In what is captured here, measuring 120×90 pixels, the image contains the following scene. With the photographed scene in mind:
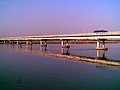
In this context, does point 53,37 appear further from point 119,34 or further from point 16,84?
point 16,84

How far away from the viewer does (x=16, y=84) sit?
25188mm

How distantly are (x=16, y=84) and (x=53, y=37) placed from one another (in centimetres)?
8124

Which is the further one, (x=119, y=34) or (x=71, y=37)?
(x=71, y=37)

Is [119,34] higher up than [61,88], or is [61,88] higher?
[119,34]

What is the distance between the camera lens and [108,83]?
27.5 metres

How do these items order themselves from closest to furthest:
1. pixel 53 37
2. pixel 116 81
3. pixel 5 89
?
pixel 5 89 < pixel 116 81 < pixel 53 37

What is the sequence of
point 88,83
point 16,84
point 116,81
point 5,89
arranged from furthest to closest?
point 116,81 < point 88,83 < point 16,84 < point 5,89

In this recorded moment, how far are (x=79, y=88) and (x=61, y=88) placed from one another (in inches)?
79.3

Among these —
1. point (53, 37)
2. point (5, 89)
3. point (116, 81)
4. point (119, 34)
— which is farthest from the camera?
point (53, 37)

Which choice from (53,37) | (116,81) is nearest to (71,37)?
(53,37)

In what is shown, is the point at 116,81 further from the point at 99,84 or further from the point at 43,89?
the point at 43,89

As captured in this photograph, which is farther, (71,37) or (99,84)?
(71,37)

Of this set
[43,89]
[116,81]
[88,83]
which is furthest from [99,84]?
[43,89]

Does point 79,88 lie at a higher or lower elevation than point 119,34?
lower
